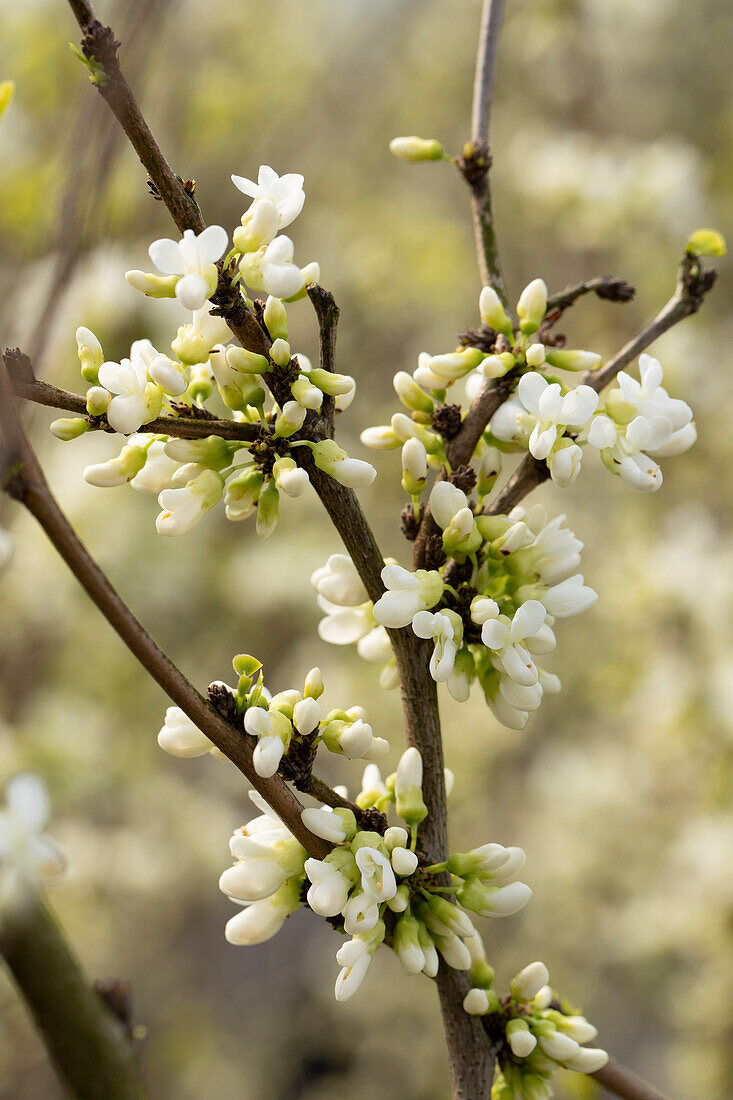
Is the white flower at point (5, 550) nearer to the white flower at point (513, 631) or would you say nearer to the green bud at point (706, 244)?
the white flower at point (513, 631)

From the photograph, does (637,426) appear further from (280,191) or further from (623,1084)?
(623,1084)

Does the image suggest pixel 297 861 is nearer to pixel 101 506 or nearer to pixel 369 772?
pixel 369 772

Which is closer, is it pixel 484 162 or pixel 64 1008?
pixel 64 1008

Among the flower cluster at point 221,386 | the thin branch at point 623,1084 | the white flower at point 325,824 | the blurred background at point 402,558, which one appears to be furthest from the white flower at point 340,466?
the blurred background at point 402,558

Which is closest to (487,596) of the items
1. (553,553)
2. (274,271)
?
(553,553)

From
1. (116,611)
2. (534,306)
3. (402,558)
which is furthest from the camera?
(402,558)
